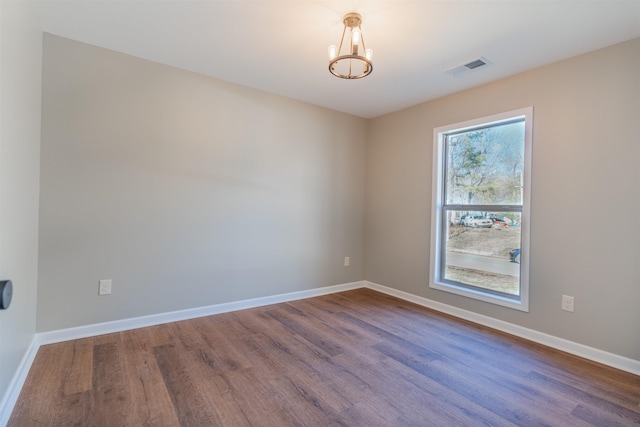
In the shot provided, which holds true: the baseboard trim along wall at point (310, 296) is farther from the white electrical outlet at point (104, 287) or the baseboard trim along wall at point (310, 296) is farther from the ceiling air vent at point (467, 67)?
the ceiling air vent at point (467, 67)

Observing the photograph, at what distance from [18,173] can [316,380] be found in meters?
2.21

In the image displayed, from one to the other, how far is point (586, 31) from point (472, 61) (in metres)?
0.74

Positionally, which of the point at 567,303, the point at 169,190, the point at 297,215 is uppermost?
the point at 169,190

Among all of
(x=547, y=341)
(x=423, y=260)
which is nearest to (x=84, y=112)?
(x=423, y=260)

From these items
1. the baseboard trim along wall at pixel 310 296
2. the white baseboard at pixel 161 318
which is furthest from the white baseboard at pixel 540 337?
the white baseboard at pixel 161 318

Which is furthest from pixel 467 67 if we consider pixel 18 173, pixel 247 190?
pixel 18 173

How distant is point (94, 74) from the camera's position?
2537mm

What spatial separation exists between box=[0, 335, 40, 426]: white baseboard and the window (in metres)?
3.52

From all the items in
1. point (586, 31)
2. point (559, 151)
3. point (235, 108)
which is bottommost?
point (559, 151)

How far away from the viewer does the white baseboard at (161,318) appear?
2445 millimetres

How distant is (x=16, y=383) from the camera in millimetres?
1767

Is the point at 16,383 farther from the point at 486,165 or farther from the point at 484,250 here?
the point at 486,165

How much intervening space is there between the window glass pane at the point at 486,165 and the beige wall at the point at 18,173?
367cm

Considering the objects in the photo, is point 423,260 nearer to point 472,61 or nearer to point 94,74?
point 472,61
